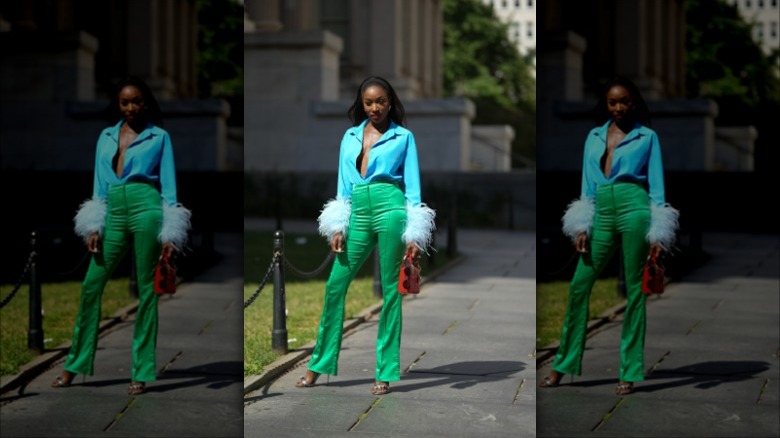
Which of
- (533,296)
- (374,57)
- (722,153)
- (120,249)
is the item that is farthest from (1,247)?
(374,57)

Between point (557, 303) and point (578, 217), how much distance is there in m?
0.63

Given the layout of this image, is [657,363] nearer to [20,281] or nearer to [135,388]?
[135,388]

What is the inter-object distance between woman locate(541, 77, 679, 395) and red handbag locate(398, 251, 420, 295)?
4.48 feet

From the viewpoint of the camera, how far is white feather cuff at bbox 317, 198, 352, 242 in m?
6.58

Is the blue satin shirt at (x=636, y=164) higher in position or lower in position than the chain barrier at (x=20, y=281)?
higher

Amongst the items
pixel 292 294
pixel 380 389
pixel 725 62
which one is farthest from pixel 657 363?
pixel 292 294

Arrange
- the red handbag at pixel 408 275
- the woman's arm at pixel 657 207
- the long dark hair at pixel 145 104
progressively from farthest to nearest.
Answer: the long dark hair at pixel 145 104, the woman's arm at pixel 657 207, the red handbag at pixel 408 275

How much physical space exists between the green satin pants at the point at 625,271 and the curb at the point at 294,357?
95cm

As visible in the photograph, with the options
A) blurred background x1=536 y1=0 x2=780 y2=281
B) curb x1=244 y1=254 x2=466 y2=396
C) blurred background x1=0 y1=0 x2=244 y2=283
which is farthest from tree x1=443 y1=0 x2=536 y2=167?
curb x1=244 y1=254 x2=466 y2=396

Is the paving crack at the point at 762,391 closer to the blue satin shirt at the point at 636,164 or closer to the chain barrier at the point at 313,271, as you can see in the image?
the blue satin shirt at the point at 636,164

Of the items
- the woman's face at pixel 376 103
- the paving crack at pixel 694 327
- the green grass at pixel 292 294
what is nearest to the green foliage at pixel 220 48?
the green grass at pixel 292 294

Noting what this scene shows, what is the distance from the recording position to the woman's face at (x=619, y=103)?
7285 millimetres

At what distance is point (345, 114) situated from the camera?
754cm

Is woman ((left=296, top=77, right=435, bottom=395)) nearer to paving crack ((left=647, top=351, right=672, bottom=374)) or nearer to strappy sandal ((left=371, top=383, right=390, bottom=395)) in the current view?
strappy sandal ((left=371, top=383, right=390, bottom=395))
